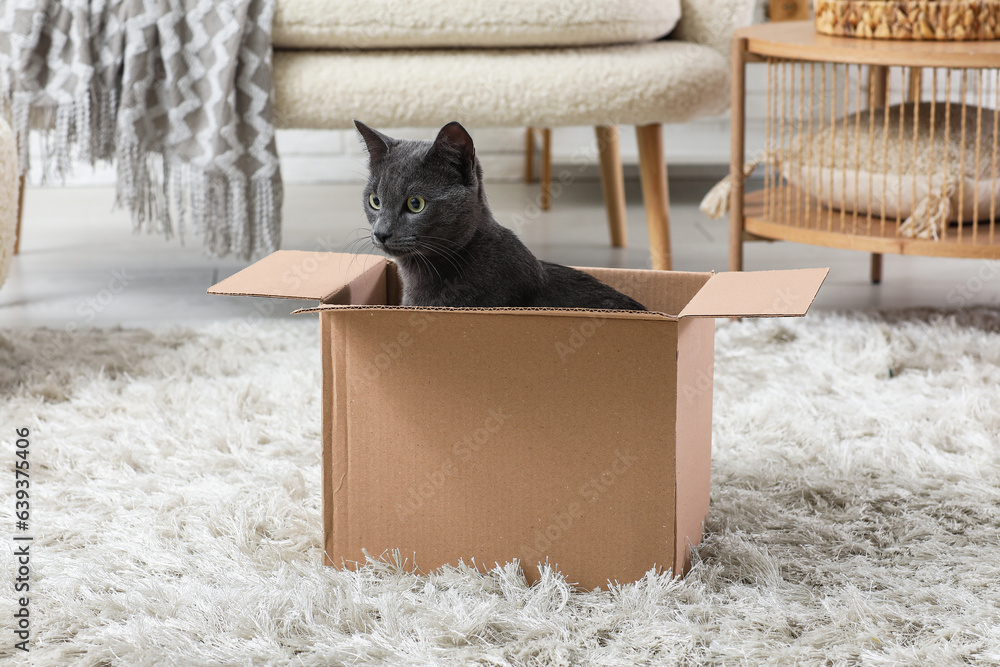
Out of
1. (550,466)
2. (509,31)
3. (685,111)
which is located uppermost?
(509,31)

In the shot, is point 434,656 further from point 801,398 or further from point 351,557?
point 801,398

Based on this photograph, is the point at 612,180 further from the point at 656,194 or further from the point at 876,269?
the point at 876,269

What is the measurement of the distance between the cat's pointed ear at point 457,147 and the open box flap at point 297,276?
0.47 ft

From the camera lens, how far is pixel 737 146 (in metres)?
1.56

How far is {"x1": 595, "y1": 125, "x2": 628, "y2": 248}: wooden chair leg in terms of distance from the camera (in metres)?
2.07

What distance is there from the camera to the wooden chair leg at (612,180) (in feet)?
6.78

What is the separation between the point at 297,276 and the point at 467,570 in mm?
298

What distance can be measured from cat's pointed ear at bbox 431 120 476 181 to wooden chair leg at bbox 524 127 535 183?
208cm

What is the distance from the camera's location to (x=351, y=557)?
0.83 metres

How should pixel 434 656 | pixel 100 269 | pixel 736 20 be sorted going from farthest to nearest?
pixel 100 269, pixel 736 20, pixel 434 656

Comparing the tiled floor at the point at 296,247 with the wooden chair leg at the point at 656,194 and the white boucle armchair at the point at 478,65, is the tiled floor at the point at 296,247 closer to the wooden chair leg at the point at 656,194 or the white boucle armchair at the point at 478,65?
the wooden chair leg at the point at 656,194

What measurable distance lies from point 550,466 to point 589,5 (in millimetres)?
1044

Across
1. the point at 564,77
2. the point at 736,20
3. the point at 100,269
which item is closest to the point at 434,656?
the point at 564,77

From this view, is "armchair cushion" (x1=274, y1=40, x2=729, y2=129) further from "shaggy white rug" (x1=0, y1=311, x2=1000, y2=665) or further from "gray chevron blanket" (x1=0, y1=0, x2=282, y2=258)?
"shaggy white rug" (x1=0, y1=311, x2=1000, y2=665)
